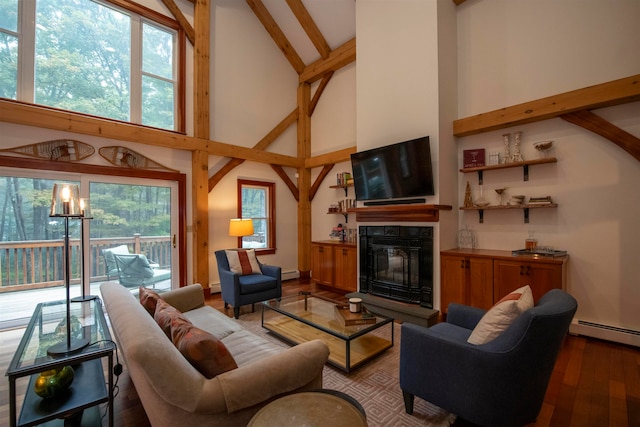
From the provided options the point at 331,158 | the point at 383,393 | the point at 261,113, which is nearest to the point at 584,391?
the point at 383,393

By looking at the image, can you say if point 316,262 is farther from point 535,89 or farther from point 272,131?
point 535,89

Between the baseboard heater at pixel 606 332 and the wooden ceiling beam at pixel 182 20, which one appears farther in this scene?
the wooden ceiling beam at pixel 182 20

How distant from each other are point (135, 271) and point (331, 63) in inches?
205

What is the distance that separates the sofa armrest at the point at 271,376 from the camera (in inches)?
52.2

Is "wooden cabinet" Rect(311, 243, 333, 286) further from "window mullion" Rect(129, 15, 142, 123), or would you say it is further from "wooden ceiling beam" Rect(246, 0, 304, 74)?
"wooden ceiling beam" Rect(246, 0, 304, 74)

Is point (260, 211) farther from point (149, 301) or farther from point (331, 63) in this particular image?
point (149, 301)

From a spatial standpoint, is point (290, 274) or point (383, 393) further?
point (290, 274)

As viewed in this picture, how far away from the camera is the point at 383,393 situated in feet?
7.30

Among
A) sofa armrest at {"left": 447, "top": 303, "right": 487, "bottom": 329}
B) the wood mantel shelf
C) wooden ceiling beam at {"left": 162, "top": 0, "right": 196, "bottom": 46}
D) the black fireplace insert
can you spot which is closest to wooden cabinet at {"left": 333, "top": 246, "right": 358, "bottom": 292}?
the black fireplace insert

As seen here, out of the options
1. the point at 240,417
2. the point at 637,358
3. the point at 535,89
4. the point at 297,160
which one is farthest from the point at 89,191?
the point at 637,358

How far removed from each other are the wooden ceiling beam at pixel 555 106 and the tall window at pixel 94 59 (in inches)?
181

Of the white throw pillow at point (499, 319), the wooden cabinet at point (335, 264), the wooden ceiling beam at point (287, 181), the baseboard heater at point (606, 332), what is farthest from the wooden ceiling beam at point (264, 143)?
the baseboard heater at point (606, 332)

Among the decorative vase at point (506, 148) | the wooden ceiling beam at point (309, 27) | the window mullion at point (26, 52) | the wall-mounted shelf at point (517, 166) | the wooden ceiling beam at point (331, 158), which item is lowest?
the wall-mounted shelf at point (517, 166)

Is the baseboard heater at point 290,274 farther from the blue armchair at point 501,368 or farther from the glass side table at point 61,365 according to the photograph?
the blue armchair at point 501,368
